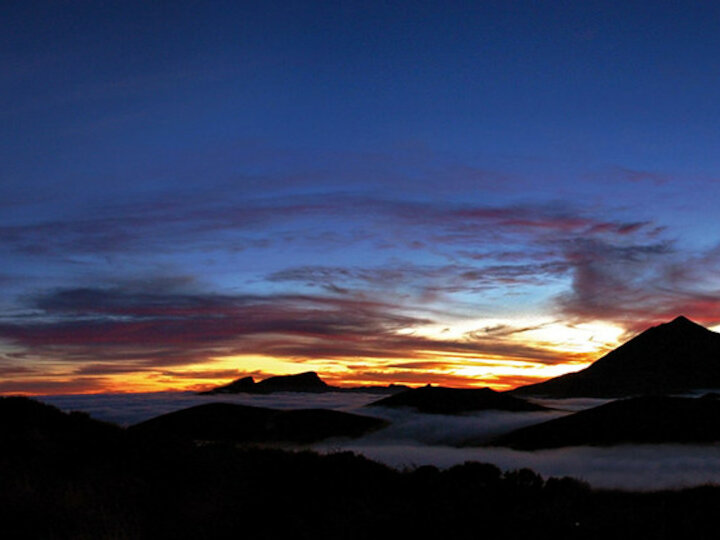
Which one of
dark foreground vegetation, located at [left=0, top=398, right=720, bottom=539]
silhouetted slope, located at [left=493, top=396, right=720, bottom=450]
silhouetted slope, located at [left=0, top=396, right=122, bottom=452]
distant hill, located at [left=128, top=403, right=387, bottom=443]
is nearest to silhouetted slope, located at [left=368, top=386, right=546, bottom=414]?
distant hill, located at [left=128, top=403, right=387, bottom=443]

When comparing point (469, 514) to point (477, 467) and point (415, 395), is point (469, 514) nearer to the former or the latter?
point (477, 467)

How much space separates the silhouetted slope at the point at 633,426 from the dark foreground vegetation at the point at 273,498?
180ft

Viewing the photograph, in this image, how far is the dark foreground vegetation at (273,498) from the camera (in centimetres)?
1553

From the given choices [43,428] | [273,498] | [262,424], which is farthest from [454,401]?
[273,498]

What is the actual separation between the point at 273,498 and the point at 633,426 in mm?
67076

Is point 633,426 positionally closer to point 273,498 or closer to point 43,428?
point 43,428

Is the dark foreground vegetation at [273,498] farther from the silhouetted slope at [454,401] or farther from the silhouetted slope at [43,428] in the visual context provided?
the silhouetted slope at [454,401]

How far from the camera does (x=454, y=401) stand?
472 ft

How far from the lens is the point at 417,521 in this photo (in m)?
16.0

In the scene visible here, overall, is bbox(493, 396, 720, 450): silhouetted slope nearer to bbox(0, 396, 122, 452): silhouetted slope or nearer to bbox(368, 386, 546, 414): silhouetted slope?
bbox(368, 386, 546, 414): silhouetted slope

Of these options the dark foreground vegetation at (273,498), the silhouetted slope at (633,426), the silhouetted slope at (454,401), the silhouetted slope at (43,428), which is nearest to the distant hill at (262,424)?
the silhouetted slope at (454,401)

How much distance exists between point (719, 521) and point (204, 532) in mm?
12367

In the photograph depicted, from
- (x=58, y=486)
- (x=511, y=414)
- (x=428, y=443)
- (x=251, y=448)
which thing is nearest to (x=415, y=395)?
(x=511, y=414)

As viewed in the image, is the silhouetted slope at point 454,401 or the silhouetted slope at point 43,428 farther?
the silhouetted slope at point 454,401
